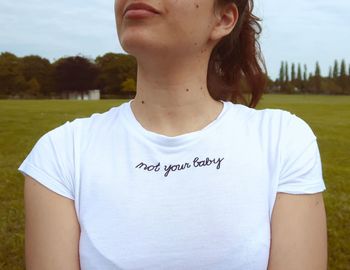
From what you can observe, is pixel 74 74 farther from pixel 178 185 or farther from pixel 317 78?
pixel 178 185

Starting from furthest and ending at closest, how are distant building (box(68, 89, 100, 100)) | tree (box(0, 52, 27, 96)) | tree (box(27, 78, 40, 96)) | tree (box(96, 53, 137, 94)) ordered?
distant building (box(68, 89, 100, 100)), tree (box(27, 78, 40, 96)), tree (box(0, 52, 27, 96)), tree (box(96, 53, 137, 94))

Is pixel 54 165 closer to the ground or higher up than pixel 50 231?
higher up

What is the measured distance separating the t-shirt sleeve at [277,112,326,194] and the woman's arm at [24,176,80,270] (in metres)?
0.68

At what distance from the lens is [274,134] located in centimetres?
169

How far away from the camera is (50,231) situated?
62.5 inches

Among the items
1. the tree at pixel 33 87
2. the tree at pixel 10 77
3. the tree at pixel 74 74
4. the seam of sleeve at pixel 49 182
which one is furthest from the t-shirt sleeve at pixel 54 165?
the tree at pixel 74 74

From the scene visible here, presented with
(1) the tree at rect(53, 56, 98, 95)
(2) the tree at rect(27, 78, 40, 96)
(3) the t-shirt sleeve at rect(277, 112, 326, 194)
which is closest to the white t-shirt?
(3) the t-shirt sleeve at rect(277, 112, 326, 194)

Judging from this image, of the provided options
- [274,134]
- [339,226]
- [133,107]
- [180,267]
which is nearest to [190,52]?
[133,107]

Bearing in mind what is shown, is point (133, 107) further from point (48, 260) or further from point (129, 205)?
point (48, 260)

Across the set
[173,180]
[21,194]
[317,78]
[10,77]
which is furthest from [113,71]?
[173,180]

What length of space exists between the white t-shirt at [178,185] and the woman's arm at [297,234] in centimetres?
3

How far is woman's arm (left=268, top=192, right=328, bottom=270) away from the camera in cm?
156

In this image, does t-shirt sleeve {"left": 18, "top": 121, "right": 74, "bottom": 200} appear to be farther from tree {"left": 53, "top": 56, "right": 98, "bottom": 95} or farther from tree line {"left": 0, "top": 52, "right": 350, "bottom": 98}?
tree {"left": 53, "top": 56, "right": 98, "bottom": 95}

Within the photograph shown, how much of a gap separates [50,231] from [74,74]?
84.3m
